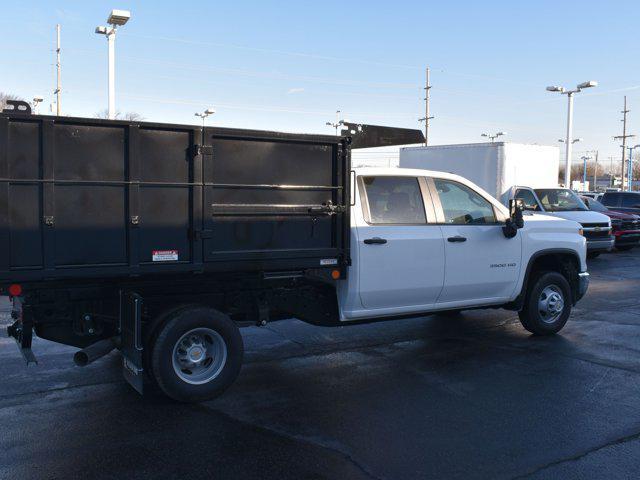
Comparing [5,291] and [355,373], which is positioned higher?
[5,291]

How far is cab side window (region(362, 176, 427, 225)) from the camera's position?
663cm

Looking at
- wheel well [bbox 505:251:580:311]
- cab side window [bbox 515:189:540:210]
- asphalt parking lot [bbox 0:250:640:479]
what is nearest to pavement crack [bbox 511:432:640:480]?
asphalt parking lot [bbox 0:250:640:479]

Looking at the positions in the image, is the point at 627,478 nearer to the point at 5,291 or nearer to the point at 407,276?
the point at 407,276

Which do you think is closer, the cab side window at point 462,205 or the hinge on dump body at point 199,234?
the hinge on dump body at point 199,234

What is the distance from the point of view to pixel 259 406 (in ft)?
18.1

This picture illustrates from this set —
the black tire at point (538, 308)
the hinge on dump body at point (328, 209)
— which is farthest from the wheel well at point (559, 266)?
the hinge on dump body at point (328, 209)

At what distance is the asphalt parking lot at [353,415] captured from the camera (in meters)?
4.30

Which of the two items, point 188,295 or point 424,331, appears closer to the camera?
point 188,295

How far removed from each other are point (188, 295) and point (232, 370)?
0.77 m

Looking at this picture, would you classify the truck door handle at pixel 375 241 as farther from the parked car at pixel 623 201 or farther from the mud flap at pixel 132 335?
the parked car at pixel 623 201

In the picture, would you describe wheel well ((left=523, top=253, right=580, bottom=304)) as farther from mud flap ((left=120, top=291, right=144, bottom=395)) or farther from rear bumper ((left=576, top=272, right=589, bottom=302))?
mud flap ((left=120, top=291, right=144, bottom=395))

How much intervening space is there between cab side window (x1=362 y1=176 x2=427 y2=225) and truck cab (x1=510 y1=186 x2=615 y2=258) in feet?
33.1

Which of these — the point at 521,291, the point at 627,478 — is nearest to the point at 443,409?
the point at 627,478

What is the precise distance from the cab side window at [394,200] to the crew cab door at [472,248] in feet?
0.83
